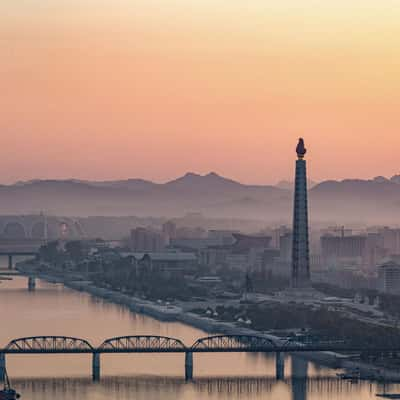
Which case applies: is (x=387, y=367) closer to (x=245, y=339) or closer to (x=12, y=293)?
(x=245, y=339)

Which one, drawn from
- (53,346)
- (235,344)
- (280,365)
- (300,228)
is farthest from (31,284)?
(280,365)

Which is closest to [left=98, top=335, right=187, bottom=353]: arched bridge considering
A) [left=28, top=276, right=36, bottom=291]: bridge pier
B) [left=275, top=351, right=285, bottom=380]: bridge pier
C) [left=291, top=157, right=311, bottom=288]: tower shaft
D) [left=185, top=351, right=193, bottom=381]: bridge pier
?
[left=185, top=351, right=193, bottom=381]: bridge pier

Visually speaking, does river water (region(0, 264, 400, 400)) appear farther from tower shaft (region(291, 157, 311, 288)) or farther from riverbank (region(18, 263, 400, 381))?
tower shaft (region(291, 157, 311, 288))

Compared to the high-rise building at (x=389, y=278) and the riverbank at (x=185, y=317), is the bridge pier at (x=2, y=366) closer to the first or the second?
the riverbank at (x=185, y=317)

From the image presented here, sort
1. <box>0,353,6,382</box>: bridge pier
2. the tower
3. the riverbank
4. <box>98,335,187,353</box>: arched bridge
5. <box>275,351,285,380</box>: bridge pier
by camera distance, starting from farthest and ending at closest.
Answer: the tower < the riverbank < <box>275,351,285,380</box>: bridge pier < <box>98,335,187,353</box>: arched bridge < <box>0,353,6,382</box>: bridge pier

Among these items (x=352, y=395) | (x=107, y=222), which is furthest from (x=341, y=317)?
(x=107, y=222)

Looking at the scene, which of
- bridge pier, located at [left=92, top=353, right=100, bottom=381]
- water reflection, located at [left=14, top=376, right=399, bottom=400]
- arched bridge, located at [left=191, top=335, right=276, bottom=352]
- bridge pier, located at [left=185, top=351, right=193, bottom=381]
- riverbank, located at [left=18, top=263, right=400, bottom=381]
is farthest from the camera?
riverbank, located at [left=18, top=263, right=400, bottom=381]

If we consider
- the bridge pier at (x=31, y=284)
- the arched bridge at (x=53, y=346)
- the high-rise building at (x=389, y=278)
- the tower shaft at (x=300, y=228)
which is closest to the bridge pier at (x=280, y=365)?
the arched bridge at (x=53, y=346)

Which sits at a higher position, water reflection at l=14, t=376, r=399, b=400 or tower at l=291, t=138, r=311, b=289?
tower at l=291, t=138, r=311, b=289
